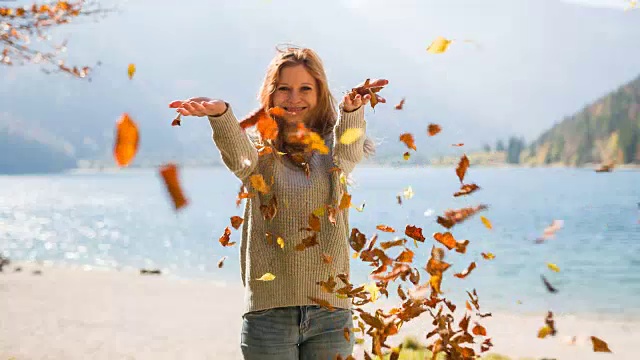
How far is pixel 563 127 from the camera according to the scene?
79812 mm

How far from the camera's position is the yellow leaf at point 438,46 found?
6.34 feet

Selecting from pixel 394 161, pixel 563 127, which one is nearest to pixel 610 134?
pixel 563 127

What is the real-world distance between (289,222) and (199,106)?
0.49 meters

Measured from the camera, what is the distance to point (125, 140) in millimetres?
1494

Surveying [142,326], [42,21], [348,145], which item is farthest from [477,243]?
[348,145]

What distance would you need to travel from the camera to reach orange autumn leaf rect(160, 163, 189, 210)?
63.9 inches

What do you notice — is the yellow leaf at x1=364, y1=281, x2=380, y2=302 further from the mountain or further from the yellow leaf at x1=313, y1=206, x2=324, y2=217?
the mountain

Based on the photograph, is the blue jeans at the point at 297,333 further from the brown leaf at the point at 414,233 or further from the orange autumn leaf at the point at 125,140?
the orange autumn leaf at the point at 125,140

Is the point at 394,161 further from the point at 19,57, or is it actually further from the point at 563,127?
the point at 563,127

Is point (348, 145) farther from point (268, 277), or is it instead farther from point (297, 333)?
point (297, 333)

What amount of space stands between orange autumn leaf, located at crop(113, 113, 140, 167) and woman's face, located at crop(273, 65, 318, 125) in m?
1.02

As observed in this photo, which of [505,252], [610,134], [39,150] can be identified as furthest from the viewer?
[39,150]

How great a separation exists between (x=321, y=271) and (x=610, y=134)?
60641 mm

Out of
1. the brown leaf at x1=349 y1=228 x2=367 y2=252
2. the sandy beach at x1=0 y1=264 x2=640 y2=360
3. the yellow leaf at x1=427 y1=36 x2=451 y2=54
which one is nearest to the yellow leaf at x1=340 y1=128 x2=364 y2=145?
the brown leaf at x1=349 y1=228 x2=367 y2=252
